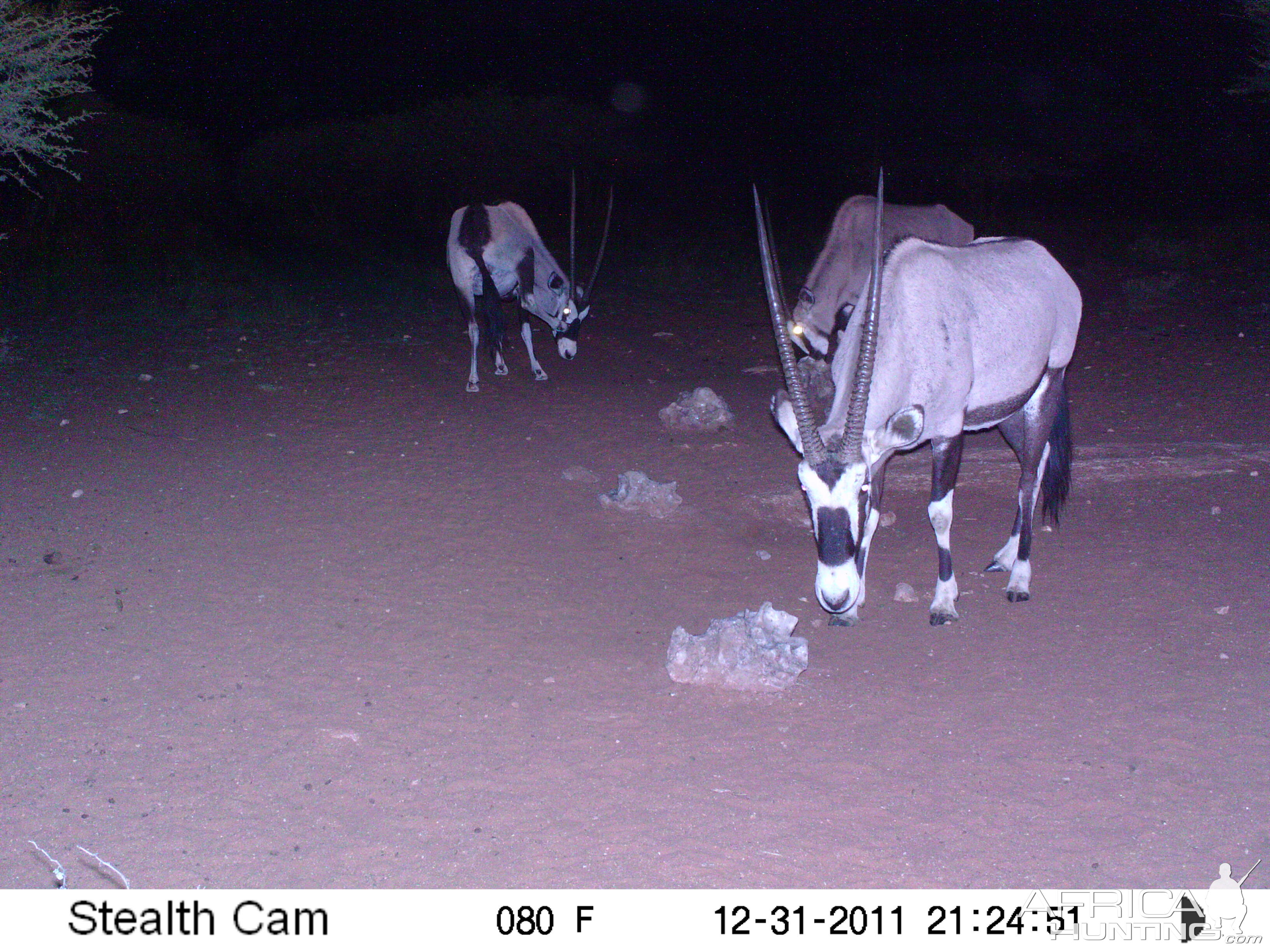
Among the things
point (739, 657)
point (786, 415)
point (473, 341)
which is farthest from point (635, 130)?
point (739, 657)

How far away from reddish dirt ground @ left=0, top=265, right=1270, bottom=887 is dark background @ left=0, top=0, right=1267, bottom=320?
975 centimetres

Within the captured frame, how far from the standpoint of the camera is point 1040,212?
22.5 meters

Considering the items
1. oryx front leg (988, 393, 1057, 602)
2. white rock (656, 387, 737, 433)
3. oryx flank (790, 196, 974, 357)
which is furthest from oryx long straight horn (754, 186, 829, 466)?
oryx flank (790, 196, 974, 357)

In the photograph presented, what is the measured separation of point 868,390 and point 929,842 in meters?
2.04

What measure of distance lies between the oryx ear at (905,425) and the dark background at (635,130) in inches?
494

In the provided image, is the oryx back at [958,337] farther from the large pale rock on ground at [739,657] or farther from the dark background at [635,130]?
the dark background at [635,130]

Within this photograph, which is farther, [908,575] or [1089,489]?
[1089,489]

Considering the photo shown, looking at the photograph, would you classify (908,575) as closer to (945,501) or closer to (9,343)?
(945,501)

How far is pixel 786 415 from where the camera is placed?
521 centimetres

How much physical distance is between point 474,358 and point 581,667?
6061 millimetres

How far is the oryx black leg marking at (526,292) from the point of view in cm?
1094

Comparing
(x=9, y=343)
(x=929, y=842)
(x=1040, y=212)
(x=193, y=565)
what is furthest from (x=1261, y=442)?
(x=1040, y=212)

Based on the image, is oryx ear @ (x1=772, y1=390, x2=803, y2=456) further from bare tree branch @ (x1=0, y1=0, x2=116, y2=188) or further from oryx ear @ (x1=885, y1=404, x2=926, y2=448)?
bare tree branch @ (x1=0, y1=0, x2=116, y2=188)

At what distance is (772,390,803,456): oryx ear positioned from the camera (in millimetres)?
5145
